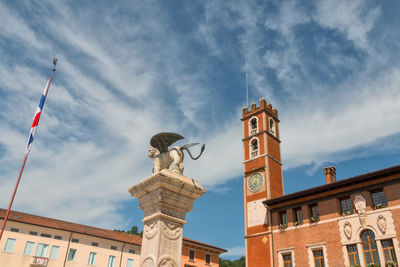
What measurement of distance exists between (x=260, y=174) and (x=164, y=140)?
3113 centimetres

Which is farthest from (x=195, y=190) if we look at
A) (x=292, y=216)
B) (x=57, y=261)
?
(x=57, y=261)

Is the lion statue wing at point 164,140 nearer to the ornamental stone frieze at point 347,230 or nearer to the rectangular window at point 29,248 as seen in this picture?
the ornamental stone frieze at point 347,230

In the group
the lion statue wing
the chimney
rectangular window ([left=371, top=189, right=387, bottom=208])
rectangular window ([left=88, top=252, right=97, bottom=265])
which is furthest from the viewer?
rectangular window ([left=88, top=252, right=97, bottom=265])

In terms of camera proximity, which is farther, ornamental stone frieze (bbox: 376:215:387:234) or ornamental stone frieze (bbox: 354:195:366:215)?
ornamental stone frieze (bbox: 354:195:366:215)

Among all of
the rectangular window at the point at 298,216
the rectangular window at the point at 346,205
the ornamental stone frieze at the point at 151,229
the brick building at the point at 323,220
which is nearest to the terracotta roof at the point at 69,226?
the brick building at the point at 323,220

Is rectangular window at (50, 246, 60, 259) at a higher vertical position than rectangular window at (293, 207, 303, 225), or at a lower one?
lower

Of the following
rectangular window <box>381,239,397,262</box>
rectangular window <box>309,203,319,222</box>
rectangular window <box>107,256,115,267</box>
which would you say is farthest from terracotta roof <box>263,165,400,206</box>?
rectangular window <box>107,256,115,267</box>

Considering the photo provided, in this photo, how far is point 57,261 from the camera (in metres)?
38.7

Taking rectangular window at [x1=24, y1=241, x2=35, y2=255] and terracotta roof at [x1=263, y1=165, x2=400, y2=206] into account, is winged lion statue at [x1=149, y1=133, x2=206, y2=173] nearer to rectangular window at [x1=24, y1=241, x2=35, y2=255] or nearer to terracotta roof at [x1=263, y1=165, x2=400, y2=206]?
terracotta roof at [x1=263, y1=165, x2=400, y2=206]

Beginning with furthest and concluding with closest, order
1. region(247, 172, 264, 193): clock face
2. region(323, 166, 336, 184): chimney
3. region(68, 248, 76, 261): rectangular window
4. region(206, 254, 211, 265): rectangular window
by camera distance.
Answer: region(206, 254, 211, 265): rectangular window < region(68, 248, 76, 261): rectangular window < region(247, 172, 264, 193): clock face < region(323, 166, 336, 184): chimney

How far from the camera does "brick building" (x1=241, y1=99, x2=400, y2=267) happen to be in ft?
81.1

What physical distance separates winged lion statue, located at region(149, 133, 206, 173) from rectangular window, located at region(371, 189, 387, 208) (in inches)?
938

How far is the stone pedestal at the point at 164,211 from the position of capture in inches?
217

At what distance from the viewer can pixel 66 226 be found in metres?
42.8
